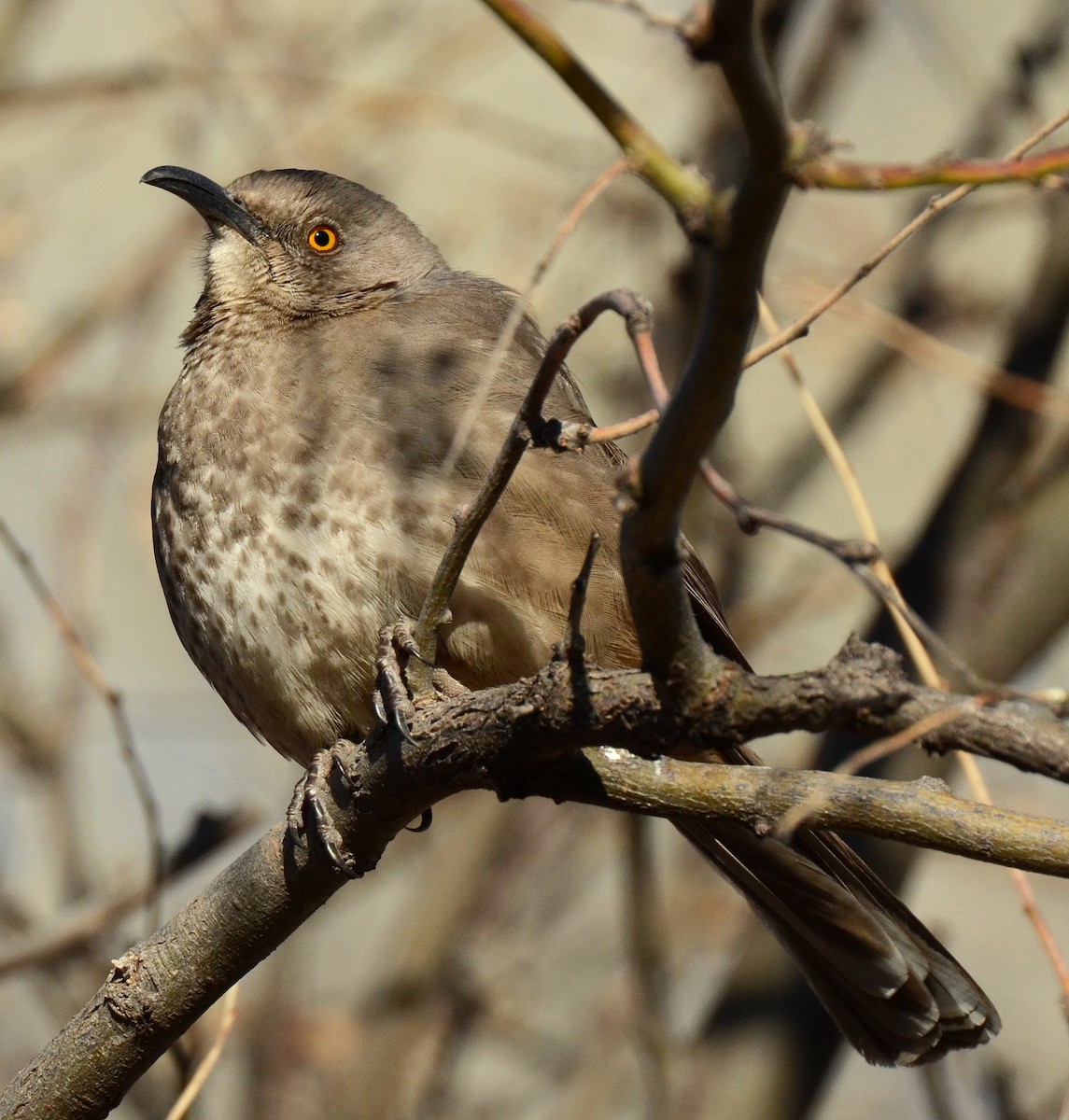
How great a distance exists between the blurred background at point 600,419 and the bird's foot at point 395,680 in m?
1.54

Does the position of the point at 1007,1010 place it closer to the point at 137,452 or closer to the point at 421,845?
the point at 421,845

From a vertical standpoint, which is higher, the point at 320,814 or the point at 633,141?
the point at 633,141

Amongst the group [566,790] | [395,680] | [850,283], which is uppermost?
[850,283]

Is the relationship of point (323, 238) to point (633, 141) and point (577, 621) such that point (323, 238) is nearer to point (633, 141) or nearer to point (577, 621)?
point (577, 621)

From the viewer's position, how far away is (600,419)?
22.6 feet

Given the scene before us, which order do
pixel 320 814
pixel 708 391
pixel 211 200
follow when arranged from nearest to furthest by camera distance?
pixel 708 391, pixel 320 814, pixel 211 200

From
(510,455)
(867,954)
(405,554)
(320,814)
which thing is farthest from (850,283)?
(867,954)

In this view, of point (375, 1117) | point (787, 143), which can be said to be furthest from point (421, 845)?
point (787, 143)

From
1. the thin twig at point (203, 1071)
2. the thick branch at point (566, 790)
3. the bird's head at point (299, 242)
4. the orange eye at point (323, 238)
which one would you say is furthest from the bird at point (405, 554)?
the thin twig at point (203, 1071)

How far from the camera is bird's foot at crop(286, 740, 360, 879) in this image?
122 inches

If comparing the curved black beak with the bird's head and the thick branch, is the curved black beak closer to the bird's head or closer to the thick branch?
the bird's head

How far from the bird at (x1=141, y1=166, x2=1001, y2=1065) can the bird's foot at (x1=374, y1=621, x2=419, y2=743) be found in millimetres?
322

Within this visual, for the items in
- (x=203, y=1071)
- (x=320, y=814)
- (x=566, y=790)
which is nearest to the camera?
(x=566, y=790)

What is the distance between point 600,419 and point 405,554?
11.7 feet
